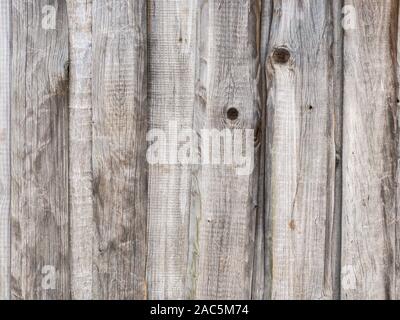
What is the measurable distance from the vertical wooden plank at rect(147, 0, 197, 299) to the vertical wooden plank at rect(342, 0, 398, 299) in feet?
1.85

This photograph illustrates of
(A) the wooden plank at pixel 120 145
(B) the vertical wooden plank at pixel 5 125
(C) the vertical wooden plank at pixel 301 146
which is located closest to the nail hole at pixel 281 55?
(C) the vertical wooden plank at pixel 301 146

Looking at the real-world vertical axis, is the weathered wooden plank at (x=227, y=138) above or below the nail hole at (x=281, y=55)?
below

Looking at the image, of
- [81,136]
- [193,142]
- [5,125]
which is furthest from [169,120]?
[5,125]

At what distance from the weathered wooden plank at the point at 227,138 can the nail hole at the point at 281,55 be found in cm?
7

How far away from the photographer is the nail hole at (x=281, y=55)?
200 cm

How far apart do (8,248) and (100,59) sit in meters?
0.75

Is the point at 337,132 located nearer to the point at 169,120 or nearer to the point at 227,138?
the point at 227,138

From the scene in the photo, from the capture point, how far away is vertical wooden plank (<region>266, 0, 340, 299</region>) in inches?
78.7

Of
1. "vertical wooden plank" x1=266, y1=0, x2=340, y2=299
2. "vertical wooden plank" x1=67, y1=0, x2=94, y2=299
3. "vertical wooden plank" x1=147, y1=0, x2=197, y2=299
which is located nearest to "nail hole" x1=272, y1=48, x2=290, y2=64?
"vertical wooden plank" x1=266, y1=0, x2=340, y2=299

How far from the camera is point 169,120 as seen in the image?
2.01 meters

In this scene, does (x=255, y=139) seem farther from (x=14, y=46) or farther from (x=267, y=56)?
(x=14, y=46)

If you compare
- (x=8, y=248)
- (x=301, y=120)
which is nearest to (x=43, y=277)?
(x=8, y=248)

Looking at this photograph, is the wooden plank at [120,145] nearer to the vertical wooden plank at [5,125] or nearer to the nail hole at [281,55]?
the vertical wooden plank at [5,125]

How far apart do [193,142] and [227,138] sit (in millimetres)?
120
